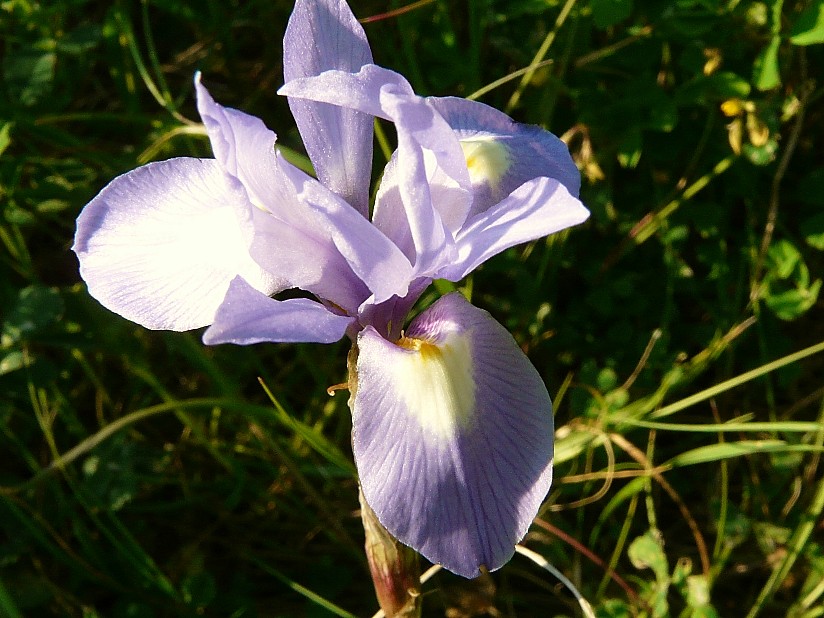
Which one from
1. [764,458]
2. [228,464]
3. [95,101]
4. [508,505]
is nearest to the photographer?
[508,505]

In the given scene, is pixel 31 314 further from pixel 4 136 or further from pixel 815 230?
pixel 815 230

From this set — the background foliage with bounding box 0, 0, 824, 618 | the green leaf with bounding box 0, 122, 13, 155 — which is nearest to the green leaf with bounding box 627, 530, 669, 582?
the background foliage with bounding box 0, 0, 824, 618

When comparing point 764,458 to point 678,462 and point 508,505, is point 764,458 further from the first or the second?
point 508,505

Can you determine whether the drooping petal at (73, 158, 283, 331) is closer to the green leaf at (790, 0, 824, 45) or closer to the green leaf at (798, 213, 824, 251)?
the green leaf at (790, 0, 824, 45)

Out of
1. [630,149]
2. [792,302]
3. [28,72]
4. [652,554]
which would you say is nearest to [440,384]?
[652,554]

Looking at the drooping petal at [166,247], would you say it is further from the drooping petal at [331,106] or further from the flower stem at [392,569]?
the flower stem at [392,569]

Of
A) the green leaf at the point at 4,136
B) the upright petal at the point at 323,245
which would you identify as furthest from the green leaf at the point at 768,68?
the green leaf at the point at 4,136

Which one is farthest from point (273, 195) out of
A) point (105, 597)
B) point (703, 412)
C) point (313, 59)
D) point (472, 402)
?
point (703, 412)
